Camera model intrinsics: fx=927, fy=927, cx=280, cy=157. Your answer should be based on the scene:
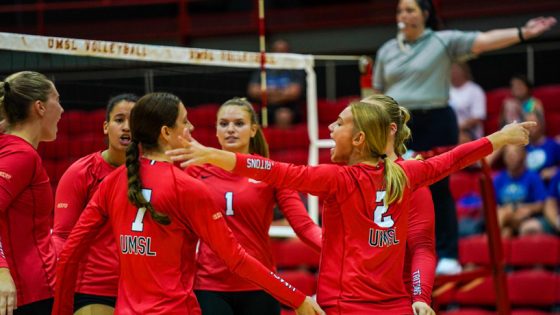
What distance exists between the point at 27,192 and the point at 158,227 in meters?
0.73

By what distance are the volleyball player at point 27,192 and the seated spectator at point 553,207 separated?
6400 mm

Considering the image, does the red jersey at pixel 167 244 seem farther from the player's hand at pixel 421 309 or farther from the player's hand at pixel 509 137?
the player's hand at pixel 509 137

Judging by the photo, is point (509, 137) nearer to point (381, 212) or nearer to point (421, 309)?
point (381, 212)

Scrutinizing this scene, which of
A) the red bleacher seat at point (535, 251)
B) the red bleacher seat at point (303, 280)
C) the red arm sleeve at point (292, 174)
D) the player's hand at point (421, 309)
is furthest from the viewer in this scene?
the red bleacher seat at point (303, 280)

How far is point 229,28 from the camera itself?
44.1 ft

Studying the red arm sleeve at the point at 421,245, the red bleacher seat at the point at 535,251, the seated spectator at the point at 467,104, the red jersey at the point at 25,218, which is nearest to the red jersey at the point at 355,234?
the red arm sleeve at the point at 421,245

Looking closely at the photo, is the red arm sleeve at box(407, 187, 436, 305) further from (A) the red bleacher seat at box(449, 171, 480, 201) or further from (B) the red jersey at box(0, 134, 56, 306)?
(A) the red bleacher seat at box(449, 171, 480, 201)

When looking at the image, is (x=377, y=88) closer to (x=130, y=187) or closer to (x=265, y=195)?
(x=265, y=195)

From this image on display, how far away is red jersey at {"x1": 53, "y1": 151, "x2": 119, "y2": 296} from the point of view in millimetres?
5090

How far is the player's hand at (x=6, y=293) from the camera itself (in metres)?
4.37

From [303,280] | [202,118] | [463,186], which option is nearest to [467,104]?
[463,186]

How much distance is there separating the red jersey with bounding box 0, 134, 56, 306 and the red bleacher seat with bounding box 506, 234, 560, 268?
632cm

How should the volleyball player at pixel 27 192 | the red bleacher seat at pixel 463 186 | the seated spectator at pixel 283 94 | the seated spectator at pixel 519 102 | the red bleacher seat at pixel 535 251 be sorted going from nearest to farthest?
the volleyball player at pixel 27 192 → the red bleacher seat at pixel 535 251 → the seated spectator at pixel 519 102 → the red bleacher seat at pixel 463 186 → the seated spectator at pixel 283 94

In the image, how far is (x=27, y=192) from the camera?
466cm
